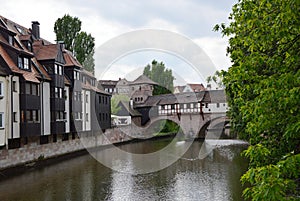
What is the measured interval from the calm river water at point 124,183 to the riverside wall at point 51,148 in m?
1.08

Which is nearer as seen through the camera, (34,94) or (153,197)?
(153,197)

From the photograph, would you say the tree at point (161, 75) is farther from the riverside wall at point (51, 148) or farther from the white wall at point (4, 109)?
the white wall at point (4, 109)

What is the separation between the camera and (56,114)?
22188 mm

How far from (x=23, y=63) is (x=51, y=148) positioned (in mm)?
6472

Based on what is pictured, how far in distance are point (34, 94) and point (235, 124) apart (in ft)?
39.0

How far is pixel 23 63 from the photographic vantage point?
19.2 m

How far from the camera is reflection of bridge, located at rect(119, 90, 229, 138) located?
1533 inches

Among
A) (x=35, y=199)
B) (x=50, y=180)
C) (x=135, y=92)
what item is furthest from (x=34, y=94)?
(x=135, y=92)

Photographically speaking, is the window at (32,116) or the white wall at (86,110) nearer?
the window at (32,116)

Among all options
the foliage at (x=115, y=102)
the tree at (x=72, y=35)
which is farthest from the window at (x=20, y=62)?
the foliage at (x=115, y=102)

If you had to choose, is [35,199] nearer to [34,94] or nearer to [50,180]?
[50,180]

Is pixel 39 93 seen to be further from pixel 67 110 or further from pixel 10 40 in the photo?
pixel 67 110

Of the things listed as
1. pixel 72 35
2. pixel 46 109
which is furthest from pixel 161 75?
pixel 46 109

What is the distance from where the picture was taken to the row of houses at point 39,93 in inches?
697
